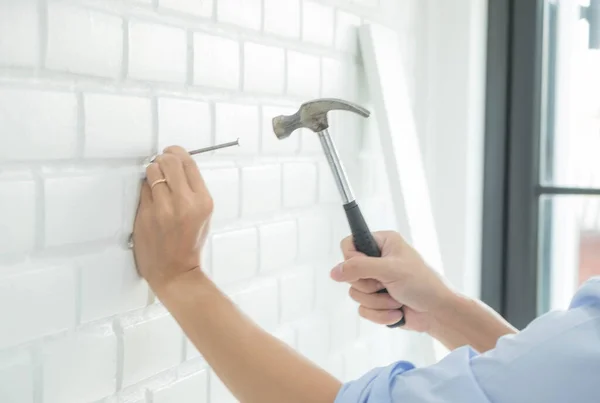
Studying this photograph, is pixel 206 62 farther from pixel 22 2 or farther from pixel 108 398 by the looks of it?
pixel 108 398

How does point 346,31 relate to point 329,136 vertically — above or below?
above

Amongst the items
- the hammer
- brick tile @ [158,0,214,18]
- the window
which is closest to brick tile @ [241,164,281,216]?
the hammer

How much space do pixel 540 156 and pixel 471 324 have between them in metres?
0.65

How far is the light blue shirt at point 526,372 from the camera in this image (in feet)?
1.85

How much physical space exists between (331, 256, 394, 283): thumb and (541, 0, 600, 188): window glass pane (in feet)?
2.31

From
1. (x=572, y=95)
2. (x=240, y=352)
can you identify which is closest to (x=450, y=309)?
(x=240, y=352)

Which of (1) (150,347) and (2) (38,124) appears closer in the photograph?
(2) (38,124)

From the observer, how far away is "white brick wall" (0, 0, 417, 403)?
636mm

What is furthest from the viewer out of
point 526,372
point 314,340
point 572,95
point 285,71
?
point 572,95

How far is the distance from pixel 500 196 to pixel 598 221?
203 mm

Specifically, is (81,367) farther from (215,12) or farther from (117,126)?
(215,12)

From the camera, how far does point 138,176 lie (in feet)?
2.52

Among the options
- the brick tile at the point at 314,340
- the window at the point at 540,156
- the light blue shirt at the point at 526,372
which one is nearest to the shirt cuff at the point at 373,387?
the light blue shirt at the point at 526,372

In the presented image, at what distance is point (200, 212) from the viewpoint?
747 millimetres
